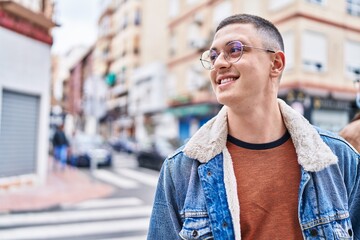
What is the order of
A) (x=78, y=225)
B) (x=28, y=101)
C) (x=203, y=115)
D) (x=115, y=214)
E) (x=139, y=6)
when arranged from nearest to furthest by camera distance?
(x=78, y=225), (x=115, y=214), (x=28, y=101), (x=203, y=115), (x=139, y=6)

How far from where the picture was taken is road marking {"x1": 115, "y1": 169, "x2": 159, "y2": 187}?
1259 centimetres

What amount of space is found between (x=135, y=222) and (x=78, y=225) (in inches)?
39.0

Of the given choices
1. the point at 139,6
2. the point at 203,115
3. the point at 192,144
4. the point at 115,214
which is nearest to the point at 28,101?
the point at 115,214

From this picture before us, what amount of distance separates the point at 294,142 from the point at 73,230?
5546mm

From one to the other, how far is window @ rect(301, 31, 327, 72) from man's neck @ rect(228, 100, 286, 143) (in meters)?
15.4

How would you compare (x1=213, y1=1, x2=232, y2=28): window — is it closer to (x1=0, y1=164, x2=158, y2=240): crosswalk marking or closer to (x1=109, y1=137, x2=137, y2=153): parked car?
(x1=109, y1=137, x2=137, y2=153): parked car

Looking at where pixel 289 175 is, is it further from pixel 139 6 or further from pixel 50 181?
pixel 139 6

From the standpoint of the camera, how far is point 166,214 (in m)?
1.51

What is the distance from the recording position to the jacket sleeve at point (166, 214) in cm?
148

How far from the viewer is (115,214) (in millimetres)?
7656

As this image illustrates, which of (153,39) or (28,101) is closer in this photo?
(28,101)

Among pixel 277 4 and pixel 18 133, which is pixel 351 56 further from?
pixel 18 133

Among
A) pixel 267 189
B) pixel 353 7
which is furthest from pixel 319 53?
pixel 267 189

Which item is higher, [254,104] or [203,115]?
[203,115]
